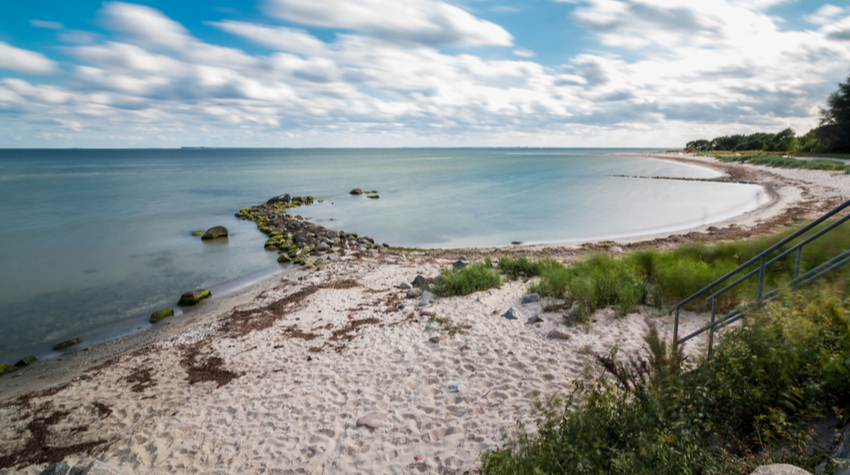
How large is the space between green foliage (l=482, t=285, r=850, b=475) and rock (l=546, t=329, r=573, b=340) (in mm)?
3242

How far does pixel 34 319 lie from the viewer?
39.3ft

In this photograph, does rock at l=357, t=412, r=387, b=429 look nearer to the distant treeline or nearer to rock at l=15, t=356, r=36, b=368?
rock at l=15, t=356, r=36, b=368

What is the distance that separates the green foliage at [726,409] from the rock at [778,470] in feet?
0.64

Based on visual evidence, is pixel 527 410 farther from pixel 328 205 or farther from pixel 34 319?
pixel 328 205

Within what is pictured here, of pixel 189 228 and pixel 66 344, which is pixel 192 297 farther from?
pixel 189 228

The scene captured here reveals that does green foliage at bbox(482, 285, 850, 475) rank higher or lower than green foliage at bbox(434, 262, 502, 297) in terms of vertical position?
higher

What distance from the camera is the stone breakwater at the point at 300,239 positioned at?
733 inches

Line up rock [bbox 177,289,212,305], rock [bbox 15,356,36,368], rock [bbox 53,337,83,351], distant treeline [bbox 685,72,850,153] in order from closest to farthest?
1. rock [bbox 15,356,36,368]
2. rock [bbox 53,337,83,351]
3. rock [bbox 177,289,212,305]
4. distant treeline [bbox 685,72,850,153]

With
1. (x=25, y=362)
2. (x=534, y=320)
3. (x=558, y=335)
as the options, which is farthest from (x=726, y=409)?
(x=25, y=362)

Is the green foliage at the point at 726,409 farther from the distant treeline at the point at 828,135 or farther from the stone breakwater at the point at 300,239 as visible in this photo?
the distant treeline at the point at 828,135

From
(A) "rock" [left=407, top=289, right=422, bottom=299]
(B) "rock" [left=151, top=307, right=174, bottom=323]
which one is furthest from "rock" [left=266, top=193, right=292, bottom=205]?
(A) "rock" [left=407, top=289, right=422, bottom=299]

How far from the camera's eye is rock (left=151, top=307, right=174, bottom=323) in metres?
11.8

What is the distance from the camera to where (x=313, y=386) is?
22.8 ft

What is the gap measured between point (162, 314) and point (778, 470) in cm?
1385
